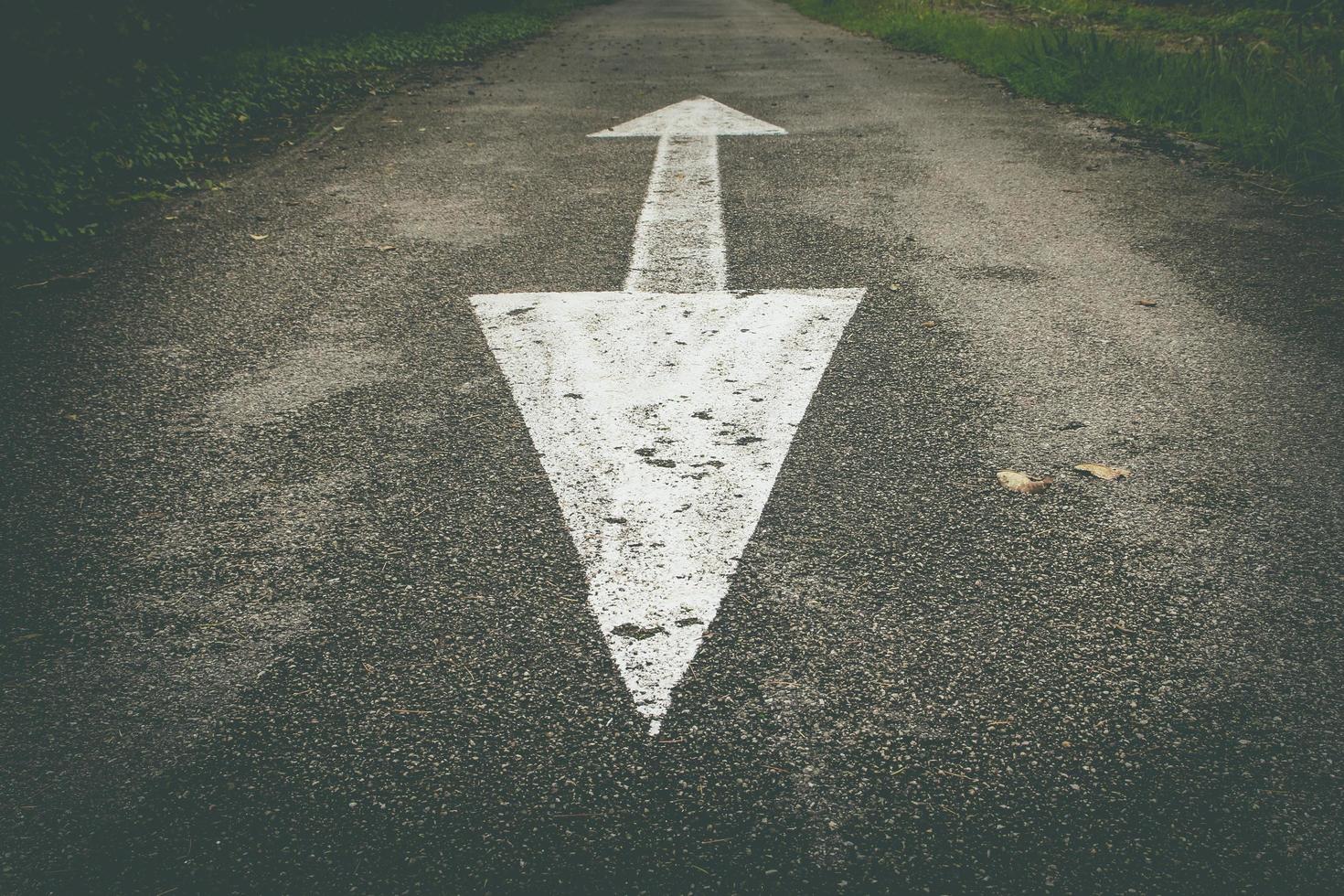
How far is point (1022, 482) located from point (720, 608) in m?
1.00

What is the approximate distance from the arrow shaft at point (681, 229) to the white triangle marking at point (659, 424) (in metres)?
0.18

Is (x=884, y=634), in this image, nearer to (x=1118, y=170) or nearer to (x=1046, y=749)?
(x=1046, y=749)

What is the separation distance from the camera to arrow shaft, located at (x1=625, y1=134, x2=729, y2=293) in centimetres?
395

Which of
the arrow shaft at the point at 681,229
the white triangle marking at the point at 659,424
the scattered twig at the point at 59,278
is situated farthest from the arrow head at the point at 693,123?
the scattered twig at the point at 59,278

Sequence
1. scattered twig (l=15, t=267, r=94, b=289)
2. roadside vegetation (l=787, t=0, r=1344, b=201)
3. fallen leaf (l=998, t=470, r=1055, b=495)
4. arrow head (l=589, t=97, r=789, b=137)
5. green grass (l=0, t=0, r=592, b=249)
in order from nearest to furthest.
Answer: fallen leaf (l=998, t=470, r=1055, b=495)
scattered twig (l=15, t=267, r=94, b=289)
green grass (l=0, t=0, r=592, b=249)
roadside vegetation (l=787, t=0, r=1344, b=201)
arrow head (l=589, t=97, r=789, b=137)

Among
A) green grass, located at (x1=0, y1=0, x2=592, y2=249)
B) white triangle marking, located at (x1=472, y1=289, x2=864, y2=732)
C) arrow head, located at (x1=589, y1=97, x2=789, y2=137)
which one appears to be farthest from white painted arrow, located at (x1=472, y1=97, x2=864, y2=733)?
green grass, located at (x1=0, y1=0, x2=592, y2=249)

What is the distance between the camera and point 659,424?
2.77 metres

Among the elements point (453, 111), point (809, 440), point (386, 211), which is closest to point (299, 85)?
point (453, 111)

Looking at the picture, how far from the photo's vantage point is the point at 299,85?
884 centimetres

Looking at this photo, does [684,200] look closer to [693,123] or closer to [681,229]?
[681,229]

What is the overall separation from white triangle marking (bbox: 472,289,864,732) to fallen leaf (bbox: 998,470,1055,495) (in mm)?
606

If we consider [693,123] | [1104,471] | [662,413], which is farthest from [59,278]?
A: [693,123]

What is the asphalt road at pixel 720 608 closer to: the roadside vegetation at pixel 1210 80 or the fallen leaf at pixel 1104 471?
the fallen leaf at pixel 1104 471

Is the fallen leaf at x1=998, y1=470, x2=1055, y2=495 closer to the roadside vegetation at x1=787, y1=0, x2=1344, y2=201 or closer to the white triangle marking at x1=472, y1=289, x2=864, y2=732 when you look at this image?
the white triangle marking at x1=472, y1=289, x2=864, y2=732
